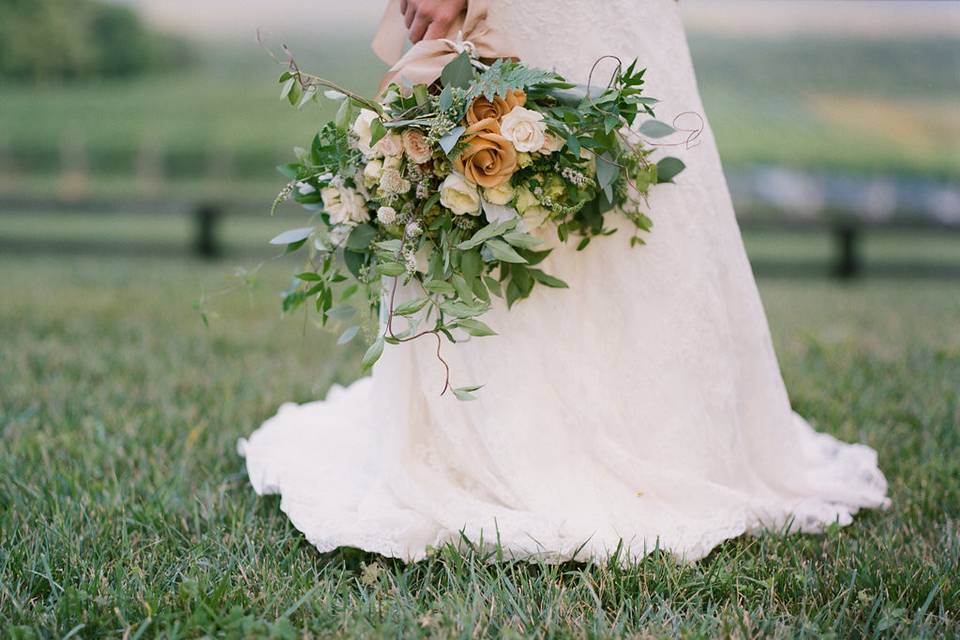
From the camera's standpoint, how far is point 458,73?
6.02 ft

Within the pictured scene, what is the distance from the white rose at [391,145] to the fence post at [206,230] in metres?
8.04

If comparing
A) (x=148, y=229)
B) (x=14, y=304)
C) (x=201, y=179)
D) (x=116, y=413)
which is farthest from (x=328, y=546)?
(x=201, y=179)

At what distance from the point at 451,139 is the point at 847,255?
348 inches

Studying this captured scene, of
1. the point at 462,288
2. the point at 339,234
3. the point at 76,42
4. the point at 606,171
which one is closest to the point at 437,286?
the point at 462,288

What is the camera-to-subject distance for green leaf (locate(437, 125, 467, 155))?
175 cm

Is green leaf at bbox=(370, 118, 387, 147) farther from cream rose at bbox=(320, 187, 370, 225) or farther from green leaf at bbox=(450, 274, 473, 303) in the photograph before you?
green leaf at bbox=(450, 274, 473, 303)

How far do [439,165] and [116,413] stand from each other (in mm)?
1862

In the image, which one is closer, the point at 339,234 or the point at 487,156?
the point at 487,156

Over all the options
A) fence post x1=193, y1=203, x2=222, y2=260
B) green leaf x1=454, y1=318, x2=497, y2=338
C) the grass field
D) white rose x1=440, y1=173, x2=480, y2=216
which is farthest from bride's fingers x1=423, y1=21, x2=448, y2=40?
the grass field

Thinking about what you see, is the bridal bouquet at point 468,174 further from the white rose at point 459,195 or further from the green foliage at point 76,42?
the green foliage at point 76,42

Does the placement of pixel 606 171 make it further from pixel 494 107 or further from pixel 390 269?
pixel 390 269

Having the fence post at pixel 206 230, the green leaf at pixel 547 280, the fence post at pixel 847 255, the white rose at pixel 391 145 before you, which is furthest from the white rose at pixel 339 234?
the fence post at pixel 847 255

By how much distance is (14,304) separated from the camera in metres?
5.20

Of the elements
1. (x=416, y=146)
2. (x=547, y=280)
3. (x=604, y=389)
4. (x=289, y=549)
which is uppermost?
(x=416, y=146)
